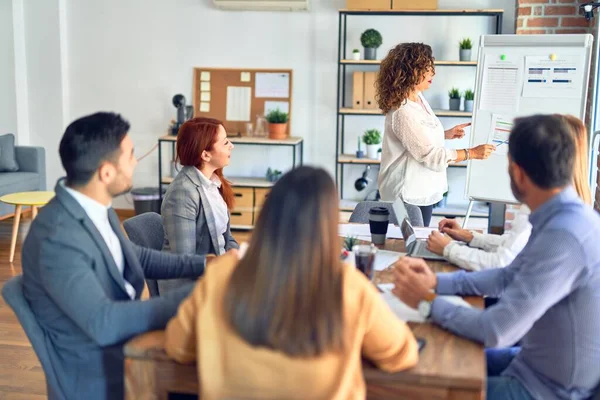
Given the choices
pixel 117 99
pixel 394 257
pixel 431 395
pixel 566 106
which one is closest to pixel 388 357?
pixel 431 395

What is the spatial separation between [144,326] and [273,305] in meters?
0.49

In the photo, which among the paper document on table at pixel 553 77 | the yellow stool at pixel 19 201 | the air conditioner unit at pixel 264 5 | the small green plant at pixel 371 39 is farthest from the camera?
the air conditioner unit at pixel 264 5

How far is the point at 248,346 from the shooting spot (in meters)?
1.42

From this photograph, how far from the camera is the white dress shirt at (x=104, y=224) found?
1.90 m

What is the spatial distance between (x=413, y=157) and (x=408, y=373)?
2.14m

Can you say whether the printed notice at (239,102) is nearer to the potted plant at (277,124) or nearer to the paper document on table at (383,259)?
the potted plant at (277,124)

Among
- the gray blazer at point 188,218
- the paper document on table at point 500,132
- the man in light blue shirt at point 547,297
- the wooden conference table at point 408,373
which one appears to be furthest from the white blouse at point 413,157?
the wooden conference table at point 408,373

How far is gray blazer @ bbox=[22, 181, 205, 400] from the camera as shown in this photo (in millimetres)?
1709

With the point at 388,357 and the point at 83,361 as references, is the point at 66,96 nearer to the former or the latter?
the point at 83,361

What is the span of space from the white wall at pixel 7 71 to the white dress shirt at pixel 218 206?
437 centimetres

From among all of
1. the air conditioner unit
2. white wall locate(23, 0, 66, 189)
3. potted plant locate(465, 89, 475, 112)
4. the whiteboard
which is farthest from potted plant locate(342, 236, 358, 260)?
white wall locate(23, 0, 66, 189)

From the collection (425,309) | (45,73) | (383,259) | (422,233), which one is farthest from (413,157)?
(45,73)

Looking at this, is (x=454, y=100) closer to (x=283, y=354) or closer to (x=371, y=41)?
(x=371, y=41)

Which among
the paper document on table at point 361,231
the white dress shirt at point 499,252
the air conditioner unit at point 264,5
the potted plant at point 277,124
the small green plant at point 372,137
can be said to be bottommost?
the paper document on table at point 361,231
